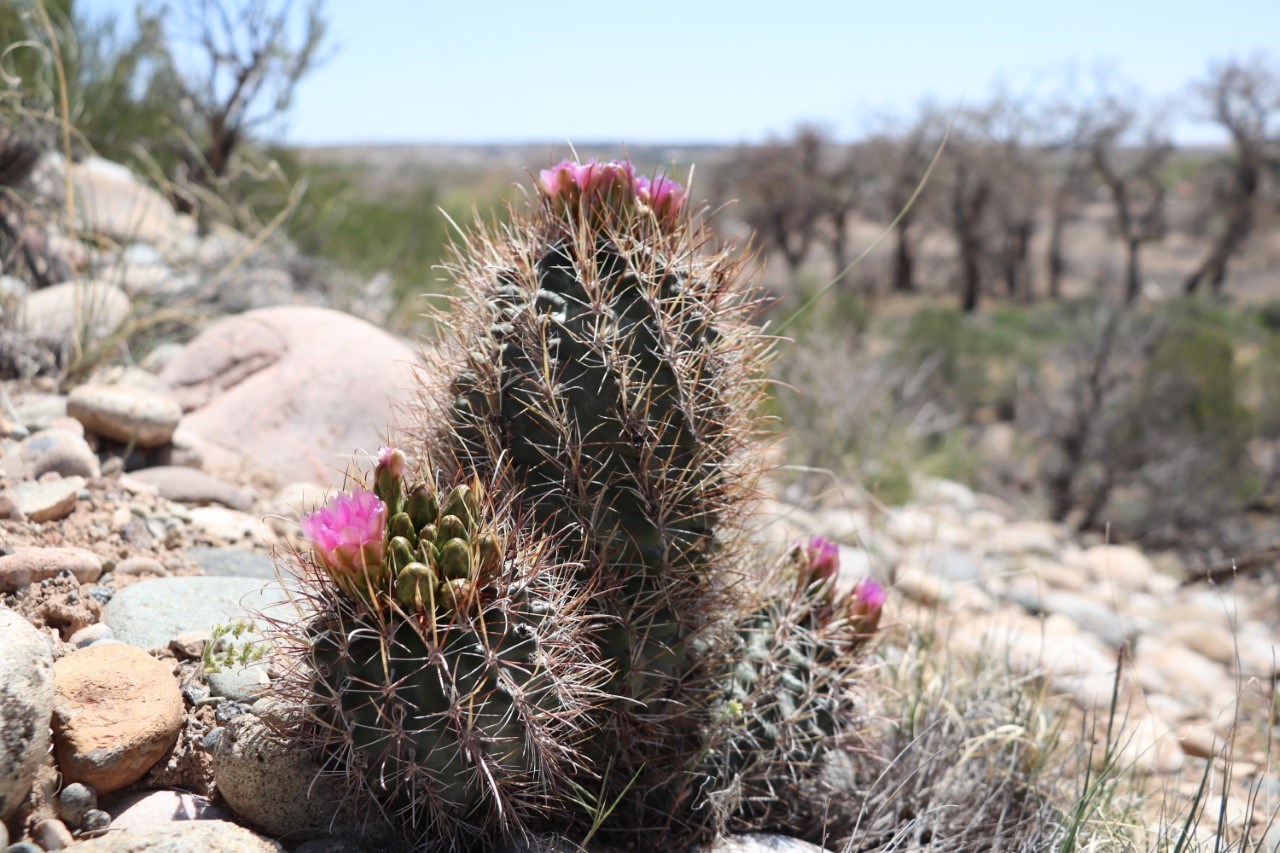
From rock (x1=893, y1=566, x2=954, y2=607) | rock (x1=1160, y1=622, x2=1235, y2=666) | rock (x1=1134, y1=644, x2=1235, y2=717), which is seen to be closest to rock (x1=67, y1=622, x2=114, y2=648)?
rock (x1=893, y1=566, x2=954, y2=607)

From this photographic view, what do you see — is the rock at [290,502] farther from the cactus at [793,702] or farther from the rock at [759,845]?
the rock at [759,845]

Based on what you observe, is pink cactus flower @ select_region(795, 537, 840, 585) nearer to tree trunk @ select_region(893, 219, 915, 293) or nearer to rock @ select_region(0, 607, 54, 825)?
rock @ select_region(0, 607, 54, 825)

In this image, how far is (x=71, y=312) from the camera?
4207 mm

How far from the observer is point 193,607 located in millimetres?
2520

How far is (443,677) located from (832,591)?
129 cm

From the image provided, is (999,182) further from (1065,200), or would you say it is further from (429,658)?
(429,658)

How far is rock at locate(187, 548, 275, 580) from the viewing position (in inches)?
117

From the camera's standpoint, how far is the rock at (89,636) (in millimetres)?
2320

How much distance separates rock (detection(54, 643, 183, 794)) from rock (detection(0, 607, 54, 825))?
0.39 feet

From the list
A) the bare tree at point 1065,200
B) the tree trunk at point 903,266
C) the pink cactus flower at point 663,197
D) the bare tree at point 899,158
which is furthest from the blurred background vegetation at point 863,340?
the bare tree at point 1065,200

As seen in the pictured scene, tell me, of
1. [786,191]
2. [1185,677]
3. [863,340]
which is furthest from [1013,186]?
[1185,677]

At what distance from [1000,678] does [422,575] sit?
7.55 ft

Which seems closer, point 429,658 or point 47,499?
point 429,658

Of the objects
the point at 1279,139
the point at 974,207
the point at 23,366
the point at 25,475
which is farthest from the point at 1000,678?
the point at 1279,139
